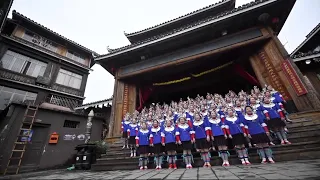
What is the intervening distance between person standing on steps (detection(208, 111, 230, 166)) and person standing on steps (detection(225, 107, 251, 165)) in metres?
0.20

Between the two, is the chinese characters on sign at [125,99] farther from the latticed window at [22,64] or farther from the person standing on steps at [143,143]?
the latticed window at [22,64]

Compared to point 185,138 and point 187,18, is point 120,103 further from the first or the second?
point 187,18

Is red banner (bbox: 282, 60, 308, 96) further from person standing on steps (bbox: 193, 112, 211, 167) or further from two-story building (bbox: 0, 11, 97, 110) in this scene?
two-story building (bbox: 0, 11, 97, 110)

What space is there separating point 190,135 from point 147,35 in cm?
1208

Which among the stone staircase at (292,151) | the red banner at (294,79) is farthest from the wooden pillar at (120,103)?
the red banner at (294,79)

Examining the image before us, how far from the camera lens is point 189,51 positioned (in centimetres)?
902

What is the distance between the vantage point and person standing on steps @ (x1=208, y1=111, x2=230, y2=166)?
4.38 m

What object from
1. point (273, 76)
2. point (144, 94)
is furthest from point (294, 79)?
point (144, 94)

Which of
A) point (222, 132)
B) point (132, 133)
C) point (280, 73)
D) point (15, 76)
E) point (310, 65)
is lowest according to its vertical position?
point (222, 132)

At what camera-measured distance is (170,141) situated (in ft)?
16.8

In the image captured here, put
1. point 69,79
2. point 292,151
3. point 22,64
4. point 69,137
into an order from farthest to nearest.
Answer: point 69,79 → point 22,64 → point 69,137 → point 292,151

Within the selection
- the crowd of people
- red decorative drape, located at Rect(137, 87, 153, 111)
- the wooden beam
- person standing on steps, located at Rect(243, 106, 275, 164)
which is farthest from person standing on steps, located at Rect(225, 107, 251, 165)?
red decorative drape, located at Rect(137, 87, 153, 111)

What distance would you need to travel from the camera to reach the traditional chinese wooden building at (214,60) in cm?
691

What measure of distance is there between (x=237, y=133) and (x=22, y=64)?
2025cm
